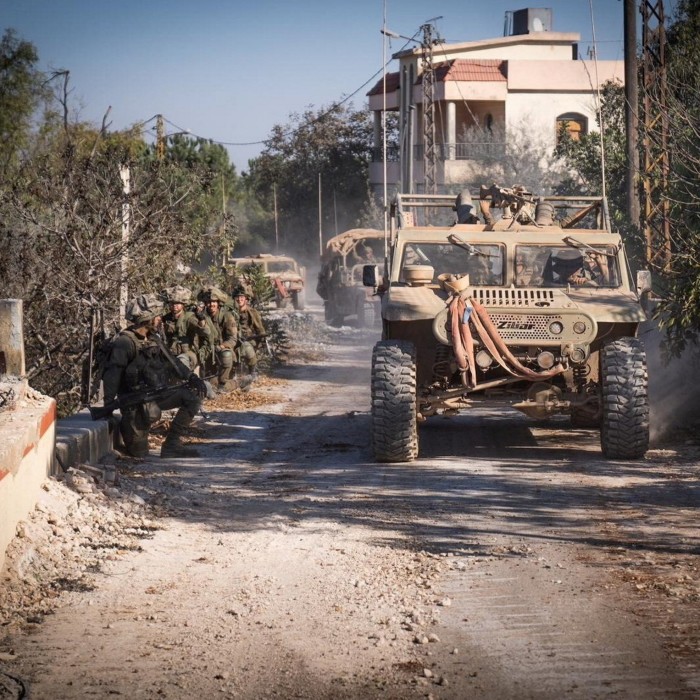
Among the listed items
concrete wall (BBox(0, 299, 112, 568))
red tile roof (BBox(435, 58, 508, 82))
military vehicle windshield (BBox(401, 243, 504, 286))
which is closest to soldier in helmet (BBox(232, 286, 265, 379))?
military vehicle windshield (BBox(401, 243, 504, 286))

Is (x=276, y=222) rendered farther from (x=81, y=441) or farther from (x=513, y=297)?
(x=81, y=441)

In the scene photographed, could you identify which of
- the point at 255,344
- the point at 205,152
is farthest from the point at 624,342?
the point at 205,152

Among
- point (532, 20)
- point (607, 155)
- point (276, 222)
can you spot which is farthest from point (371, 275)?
point (276, 222)

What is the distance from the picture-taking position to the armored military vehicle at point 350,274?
95.0ft

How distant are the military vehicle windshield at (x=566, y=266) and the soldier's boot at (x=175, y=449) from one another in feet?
10.3

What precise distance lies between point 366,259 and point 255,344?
44.9 feet

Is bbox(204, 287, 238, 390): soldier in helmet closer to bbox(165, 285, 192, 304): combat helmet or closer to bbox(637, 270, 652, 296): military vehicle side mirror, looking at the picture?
bbox(165, 285, 192, 304): combat helmet

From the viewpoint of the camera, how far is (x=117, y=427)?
1009 cm

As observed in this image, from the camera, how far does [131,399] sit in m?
9.95

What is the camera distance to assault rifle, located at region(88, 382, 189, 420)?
9781 millimetres

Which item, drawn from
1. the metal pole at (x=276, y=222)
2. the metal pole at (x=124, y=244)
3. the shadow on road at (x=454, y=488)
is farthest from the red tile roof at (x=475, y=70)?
the shadow on road at (x=454, y=488)

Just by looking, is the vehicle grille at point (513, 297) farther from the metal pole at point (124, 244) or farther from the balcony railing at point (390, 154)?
the balcony railing at point (390, 154)

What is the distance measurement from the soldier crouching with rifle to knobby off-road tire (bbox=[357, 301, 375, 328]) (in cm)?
1849

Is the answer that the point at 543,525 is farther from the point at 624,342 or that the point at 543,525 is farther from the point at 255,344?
the point at 255,344
